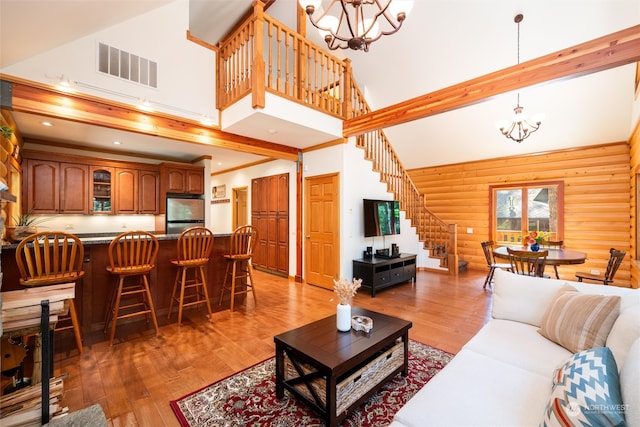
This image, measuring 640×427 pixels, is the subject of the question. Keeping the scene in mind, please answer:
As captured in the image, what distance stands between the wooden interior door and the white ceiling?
3.99ft

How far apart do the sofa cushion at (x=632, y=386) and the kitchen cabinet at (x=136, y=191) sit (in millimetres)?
6321

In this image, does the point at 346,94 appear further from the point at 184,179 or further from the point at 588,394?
the point at 588,394

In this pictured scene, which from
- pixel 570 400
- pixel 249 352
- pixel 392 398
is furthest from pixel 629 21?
pixel 249 352

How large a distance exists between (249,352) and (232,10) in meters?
5.45

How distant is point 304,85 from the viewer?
164 inches

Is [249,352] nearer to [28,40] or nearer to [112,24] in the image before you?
[28,40]

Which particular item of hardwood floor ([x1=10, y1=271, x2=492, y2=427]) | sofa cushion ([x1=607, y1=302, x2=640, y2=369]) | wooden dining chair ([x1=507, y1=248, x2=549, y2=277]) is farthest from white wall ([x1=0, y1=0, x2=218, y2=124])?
wooden dining chair ([x1=507, y1=248, x2=549, y2=277])

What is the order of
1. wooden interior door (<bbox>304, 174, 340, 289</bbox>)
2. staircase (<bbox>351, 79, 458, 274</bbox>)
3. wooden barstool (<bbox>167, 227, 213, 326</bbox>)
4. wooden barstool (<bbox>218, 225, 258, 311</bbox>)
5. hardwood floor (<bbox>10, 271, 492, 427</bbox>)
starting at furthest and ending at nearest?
1. staircase (<bbox>351, 79, 458, 274</bbox>)
2. wooden interior door (<bbox>304, 174, 340, 289</bbox>)
3. wooden barstool (<bbox>218, 225, 258, 311</bbox>)
4. wooden barstool (<bbox>167, 227, 213, 326</bbox>)
5. hardwood floor (<bbox>10, 271, 492, 427</bbox>)

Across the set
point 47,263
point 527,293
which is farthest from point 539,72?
point 47,263

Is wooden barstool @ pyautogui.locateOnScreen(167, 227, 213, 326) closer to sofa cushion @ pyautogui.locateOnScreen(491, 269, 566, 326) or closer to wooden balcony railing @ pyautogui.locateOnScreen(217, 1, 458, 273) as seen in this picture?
wooden balcony railing @ pyautogui.locateOnScreen(217, 1, 458, 273)

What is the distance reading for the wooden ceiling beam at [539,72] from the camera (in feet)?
7.98

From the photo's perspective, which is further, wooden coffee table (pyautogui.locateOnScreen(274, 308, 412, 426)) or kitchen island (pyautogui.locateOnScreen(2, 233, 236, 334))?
kitchen island (pyautogui.locateOnScreen(2, 233, 236, 334))

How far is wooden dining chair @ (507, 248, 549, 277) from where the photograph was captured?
12.7 ft

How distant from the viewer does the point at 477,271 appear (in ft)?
21.5
